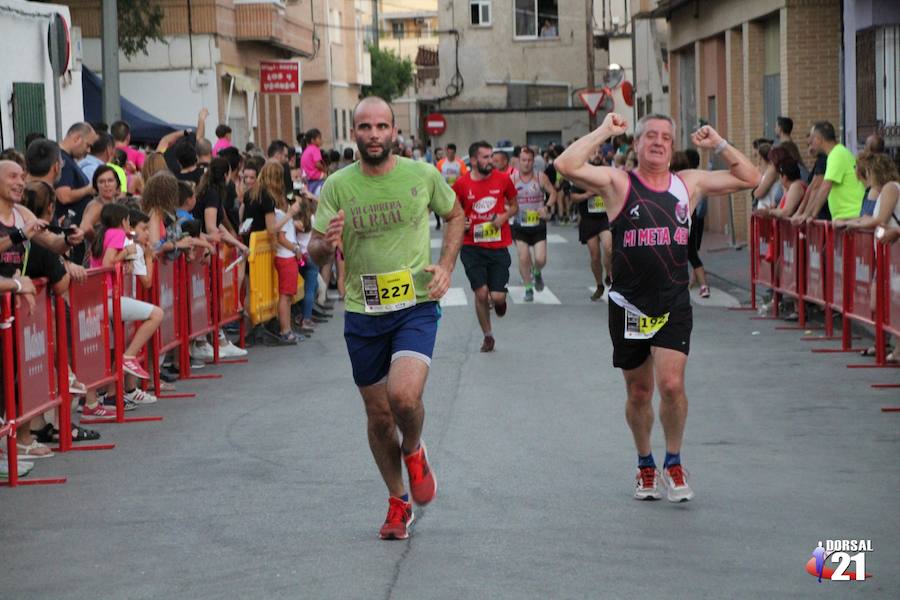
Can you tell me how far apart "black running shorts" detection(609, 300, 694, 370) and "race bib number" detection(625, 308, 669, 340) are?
0.02 metres

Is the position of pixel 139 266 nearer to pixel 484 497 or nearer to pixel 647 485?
pixel 484 497

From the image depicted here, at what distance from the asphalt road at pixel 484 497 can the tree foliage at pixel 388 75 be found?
7312 centimetres

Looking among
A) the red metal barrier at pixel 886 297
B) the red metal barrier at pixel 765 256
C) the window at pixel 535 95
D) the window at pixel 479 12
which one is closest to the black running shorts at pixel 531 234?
the red metal barrier at pixel 765 256

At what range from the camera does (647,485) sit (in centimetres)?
823

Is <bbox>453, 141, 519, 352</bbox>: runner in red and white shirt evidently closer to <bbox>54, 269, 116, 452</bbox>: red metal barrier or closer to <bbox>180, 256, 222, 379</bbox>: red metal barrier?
<bbox>180, 256, 222, 379</bbox>: red metal barrier

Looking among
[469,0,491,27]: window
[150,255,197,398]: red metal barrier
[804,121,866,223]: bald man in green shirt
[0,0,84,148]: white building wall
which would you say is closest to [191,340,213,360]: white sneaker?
[150,255,197,398]: red metal barrier

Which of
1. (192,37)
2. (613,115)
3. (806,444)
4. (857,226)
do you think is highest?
(192,37)

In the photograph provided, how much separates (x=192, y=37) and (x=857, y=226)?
26834 millimetres

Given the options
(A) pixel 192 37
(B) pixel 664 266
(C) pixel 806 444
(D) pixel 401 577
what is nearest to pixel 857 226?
(C) pixel 806 444

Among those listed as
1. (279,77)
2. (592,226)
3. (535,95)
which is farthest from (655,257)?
(535,95)

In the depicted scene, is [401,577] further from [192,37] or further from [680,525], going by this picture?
[192,37]

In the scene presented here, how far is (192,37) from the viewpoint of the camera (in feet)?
126

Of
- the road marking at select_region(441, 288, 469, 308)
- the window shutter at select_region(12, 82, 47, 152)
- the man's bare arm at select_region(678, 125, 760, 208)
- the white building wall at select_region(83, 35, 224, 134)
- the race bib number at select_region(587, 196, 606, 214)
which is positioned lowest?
the road marking at select_region(441, 288, 469, 308)

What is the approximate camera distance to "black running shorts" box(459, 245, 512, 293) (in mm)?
15594
